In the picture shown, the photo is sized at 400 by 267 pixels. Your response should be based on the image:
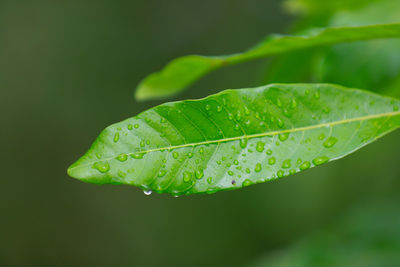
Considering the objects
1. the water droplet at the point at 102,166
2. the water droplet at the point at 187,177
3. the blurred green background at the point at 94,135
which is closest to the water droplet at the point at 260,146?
the water droplet at the point at 187,177

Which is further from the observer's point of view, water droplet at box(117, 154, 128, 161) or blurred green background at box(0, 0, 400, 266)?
blurred green background at box(0, 0, 400, 266)

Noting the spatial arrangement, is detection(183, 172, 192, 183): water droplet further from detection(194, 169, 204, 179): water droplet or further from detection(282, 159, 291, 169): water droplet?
detection(282, 159, 291, 169): water droplet

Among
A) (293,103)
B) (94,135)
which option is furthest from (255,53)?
(94,135)

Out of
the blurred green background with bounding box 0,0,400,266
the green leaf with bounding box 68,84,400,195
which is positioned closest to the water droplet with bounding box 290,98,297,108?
the green leaf with bounding box 68,84,400,195

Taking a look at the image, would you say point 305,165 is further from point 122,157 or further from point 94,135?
point 94,135

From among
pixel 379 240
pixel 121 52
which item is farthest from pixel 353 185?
pixel 121 52
